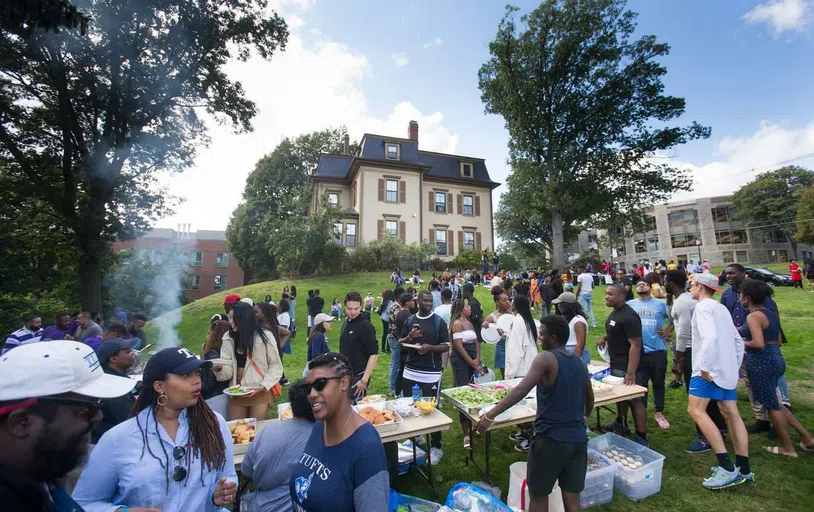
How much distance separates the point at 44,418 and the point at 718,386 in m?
5.46

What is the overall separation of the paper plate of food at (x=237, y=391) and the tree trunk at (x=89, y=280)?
13347 millimetres

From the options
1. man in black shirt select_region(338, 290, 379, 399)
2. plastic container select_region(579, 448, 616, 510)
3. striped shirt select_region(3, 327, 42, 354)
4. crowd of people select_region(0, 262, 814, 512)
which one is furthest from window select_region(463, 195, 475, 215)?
plastic container select_region(579, 448, 616, 510)

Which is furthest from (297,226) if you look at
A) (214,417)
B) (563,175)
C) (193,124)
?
(214,417)

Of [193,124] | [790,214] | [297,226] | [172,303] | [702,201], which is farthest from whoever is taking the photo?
[702,201]

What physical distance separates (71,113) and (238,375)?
14.4 meters

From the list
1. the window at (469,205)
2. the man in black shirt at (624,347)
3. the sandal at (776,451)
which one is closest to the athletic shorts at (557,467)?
the man in black shirt at (624,347)

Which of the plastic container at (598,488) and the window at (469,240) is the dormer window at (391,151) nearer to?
the window at (469,240)

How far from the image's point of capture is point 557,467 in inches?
112

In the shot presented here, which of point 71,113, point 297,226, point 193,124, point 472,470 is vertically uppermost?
point 193,124

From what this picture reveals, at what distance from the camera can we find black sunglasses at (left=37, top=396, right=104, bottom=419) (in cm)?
141

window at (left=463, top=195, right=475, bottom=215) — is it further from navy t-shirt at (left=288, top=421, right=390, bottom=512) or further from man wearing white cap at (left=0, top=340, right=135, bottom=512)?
man wearing white cap at (left=0, top=340, right=135, bottom=512)

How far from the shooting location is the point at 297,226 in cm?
2425

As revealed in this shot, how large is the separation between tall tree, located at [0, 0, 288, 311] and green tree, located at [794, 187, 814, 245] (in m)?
52.7

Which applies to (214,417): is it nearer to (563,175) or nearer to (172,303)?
(563,175)
